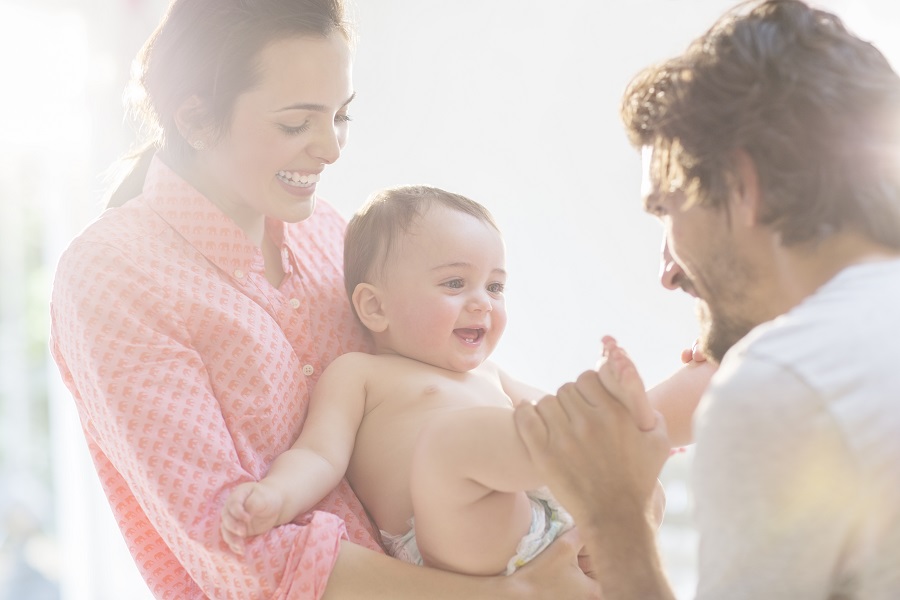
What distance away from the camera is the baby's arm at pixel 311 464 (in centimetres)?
145

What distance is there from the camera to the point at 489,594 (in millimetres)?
1519

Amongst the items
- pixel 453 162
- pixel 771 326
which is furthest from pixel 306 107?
pixel 453 162

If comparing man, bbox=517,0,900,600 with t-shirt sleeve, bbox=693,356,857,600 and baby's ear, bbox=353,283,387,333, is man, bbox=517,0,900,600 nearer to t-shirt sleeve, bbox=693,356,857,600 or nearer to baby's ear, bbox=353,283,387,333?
t-shirt sleeve, bbox=693,356,857,600

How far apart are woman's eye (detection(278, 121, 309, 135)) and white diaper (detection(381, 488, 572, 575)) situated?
0.69m

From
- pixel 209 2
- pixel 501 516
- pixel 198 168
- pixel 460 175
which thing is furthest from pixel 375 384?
pixel 460 175

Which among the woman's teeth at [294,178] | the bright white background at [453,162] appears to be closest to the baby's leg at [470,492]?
the woman's teeth at [294,178]

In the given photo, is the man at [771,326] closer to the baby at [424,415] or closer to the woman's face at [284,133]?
the baby at [424,415]

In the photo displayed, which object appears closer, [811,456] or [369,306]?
[811,456]

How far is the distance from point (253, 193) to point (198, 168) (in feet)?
0.45

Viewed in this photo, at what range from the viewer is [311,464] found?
61.5 inches

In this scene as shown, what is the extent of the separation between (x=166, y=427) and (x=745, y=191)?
0.88 meters

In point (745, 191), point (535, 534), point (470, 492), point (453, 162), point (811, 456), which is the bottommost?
point (535, 534)

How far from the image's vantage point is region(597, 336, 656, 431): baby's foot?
136 cm

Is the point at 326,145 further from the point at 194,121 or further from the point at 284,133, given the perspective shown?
the point at 194,121
